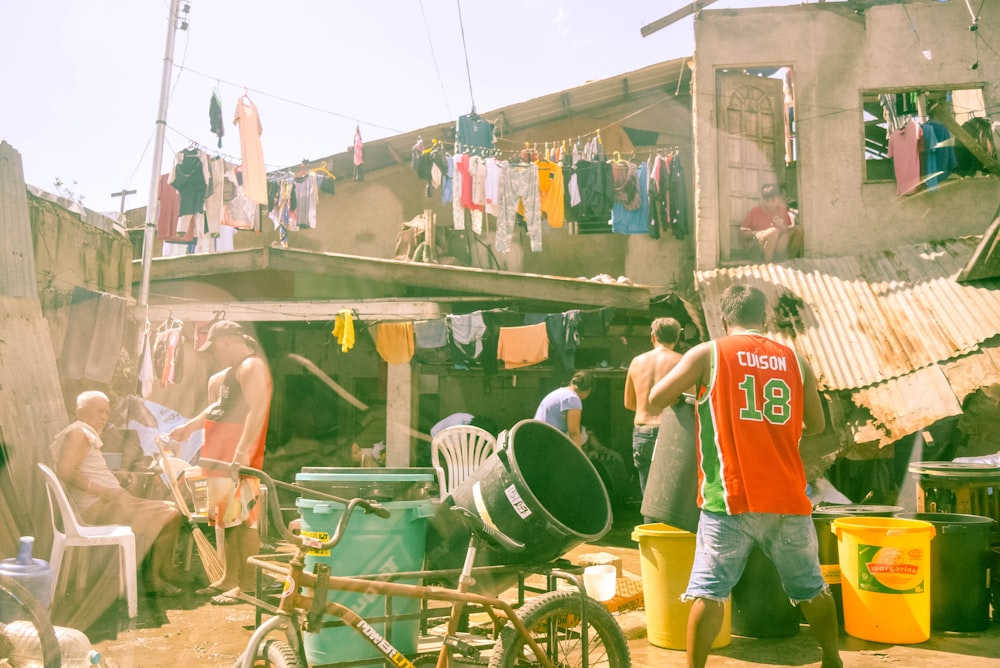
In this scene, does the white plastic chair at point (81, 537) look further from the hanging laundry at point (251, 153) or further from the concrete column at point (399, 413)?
the hanging laundry at point (251, 153)

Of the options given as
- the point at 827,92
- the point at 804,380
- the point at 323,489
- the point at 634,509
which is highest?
the point at 827,92

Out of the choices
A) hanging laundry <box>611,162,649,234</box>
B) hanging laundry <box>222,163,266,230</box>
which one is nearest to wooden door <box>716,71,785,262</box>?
hanging laundry <box>611,162,649,234</box>

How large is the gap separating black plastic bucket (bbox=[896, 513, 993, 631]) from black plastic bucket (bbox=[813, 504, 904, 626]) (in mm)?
372

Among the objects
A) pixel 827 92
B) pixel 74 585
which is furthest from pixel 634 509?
pixel 74 585

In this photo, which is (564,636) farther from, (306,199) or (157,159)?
(306,199)

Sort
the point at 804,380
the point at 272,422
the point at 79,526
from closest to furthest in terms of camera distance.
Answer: the point at 804,380 < the point at 79,526 < the point at 272,422

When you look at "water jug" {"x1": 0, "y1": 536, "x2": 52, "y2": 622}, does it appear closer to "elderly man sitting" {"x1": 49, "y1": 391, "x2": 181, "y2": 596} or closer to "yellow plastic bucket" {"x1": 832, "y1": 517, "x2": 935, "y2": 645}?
"elderly man sitting" {"x1": 49, "y1": 391, "x2": 181, "y2": 596}

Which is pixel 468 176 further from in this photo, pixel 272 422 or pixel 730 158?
pixel 272 422

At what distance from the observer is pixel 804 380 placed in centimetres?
387

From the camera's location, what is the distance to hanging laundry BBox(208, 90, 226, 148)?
11977mm

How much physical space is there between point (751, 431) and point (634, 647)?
2.02m

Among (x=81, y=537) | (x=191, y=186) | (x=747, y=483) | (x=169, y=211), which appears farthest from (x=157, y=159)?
(x=747, y=483)

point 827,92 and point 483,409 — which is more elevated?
point 827,92

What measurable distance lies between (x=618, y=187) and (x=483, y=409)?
4596 millimetres
